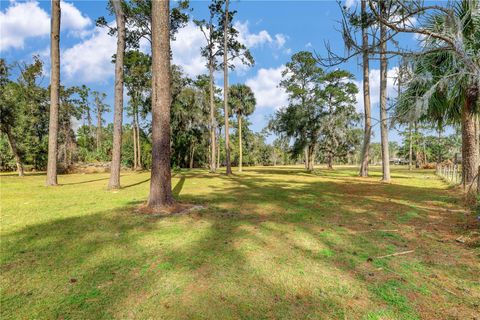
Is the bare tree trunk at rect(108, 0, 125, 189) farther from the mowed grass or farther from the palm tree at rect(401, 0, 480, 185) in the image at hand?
the palm tree at rect(401, 0, 480, 185)

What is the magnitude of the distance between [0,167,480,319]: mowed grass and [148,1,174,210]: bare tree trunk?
772mm

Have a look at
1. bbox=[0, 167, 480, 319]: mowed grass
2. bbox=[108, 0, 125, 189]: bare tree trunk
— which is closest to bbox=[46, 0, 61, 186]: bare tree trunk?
bbox=[108, 0, 125, 189]: bare tree trunk

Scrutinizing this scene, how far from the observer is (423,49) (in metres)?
4.20

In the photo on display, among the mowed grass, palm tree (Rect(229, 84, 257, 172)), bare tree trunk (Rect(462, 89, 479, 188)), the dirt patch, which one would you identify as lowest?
the mowed grass

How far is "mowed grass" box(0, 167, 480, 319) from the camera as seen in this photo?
2.21m

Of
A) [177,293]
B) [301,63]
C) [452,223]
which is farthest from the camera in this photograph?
[301,63]

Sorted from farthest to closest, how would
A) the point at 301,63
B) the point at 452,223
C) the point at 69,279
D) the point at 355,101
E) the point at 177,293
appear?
the point at 301,63 → the point at 355,101 → the point at 452,223 → the point at 69,279 → the point at 177,293

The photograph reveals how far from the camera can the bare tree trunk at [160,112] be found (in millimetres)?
5723

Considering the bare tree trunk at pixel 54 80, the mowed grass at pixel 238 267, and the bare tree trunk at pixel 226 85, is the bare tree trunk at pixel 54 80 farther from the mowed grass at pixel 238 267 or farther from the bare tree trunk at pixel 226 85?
the bare tree trunk at pixel 226 85

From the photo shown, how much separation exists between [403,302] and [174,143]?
30.2 m

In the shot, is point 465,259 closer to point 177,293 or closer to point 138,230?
point 177,293

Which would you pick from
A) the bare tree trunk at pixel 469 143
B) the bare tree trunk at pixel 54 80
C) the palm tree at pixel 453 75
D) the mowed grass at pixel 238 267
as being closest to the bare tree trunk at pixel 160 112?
the mowed grass at pixel 238 267

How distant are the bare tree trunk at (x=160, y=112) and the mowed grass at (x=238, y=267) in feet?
2.53

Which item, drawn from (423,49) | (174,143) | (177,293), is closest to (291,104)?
(174,143)
